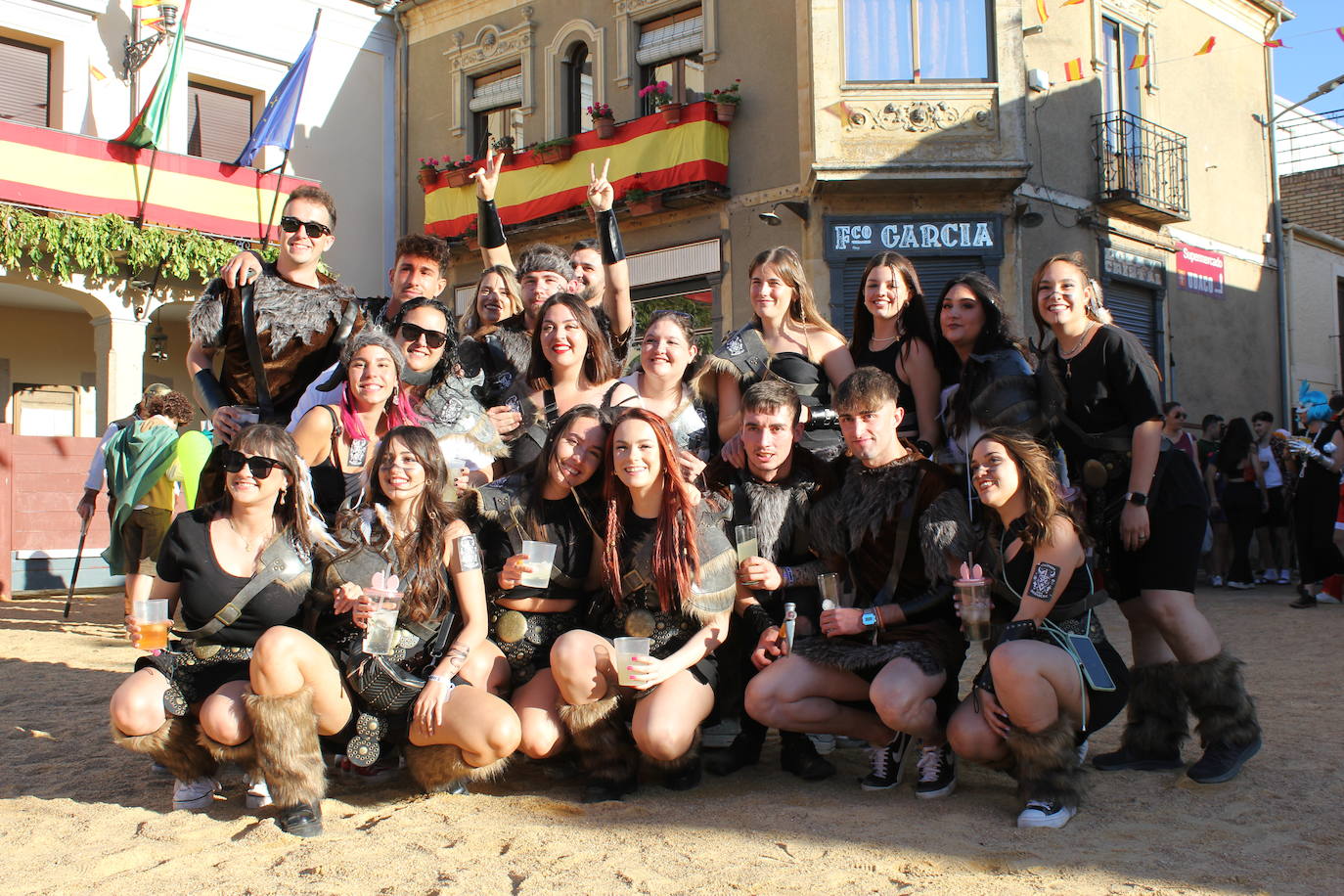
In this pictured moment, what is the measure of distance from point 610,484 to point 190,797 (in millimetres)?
1693

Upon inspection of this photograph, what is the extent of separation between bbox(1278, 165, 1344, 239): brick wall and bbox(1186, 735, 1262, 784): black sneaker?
17.7m

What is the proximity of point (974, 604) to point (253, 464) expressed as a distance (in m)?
2.33

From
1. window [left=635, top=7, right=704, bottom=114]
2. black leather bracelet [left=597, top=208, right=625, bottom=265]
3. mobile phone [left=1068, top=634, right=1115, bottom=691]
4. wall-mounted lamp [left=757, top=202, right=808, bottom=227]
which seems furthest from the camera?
window [left=635, top=7, right=704, bottom=114]

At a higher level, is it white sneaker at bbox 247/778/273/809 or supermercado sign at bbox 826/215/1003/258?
→ supermercado sign at bbox 826/215/1003/258

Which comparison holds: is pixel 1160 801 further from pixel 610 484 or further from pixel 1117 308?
pixel 1117 308

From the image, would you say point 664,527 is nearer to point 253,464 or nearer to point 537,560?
point 537,560

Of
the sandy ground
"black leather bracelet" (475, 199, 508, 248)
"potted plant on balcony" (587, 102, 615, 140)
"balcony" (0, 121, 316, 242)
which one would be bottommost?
the sandy ground

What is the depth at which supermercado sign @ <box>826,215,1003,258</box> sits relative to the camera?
41.1 feet

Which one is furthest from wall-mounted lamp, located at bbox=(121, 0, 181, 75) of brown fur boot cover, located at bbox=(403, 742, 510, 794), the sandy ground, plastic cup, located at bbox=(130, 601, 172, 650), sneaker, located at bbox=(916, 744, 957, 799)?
sneaker, located at bbox=(916, 744, 957, 799)

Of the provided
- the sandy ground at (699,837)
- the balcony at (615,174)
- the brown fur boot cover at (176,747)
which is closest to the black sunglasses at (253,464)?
the brown fur boot cover at (176,747)

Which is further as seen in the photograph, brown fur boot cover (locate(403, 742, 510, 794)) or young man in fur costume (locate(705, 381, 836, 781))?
young man in fur costume (locate(705, 381, 836, 781))

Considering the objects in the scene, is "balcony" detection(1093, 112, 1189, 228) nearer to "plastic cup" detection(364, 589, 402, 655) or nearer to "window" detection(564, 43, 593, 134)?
"window" detection(564, 43, 593, 134)

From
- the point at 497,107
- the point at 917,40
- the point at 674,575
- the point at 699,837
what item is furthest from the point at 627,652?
the point at 497,107

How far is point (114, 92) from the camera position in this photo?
14.6m
